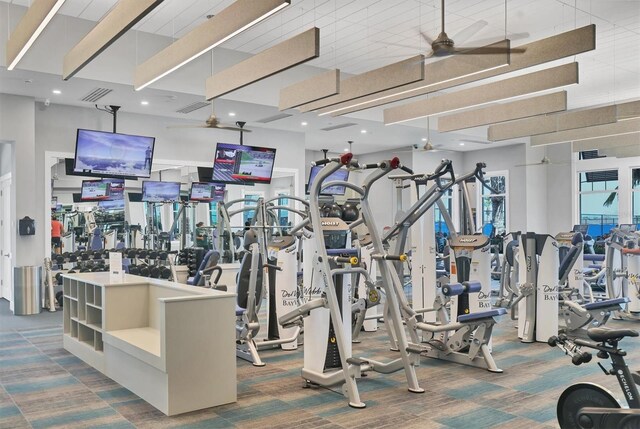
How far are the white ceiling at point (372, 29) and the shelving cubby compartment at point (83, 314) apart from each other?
319 centimetres

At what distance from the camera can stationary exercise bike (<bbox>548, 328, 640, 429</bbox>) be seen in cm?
328

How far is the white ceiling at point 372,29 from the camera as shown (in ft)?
23.1

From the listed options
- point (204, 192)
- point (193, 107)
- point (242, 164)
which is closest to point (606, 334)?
point (193, 107)

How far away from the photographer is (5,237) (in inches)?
412

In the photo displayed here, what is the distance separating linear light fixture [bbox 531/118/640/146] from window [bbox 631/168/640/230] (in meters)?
4.66

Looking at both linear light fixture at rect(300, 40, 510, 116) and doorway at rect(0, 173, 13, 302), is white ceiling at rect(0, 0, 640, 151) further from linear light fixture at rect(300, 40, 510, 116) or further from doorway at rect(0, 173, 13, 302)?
doorway at rect(0, 173, 13, 302)

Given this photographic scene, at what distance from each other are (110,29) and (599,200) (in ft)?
41.8

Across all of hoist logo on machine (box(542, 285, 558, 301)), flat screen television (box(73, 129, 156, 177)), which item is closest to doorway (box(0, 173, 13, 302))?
flat screen television (box(73, 129, 156, 177))

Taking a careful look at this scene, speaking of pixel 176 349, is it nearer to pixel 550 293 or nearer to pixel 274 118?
pixel 550 293

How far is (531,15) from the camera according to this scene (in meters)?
7.39

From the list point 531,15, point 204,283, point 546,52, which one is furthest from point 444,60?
point 204,283

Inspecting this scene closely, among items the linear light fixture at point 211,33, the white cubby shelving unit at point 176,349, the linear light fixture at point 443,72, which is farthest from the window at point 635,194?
the white cubby shelving unit at point 176,349

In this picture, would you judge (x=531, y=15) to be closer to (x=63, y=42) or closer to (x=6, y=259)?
(x=63, y=42)

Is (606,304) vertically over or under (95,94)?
under
